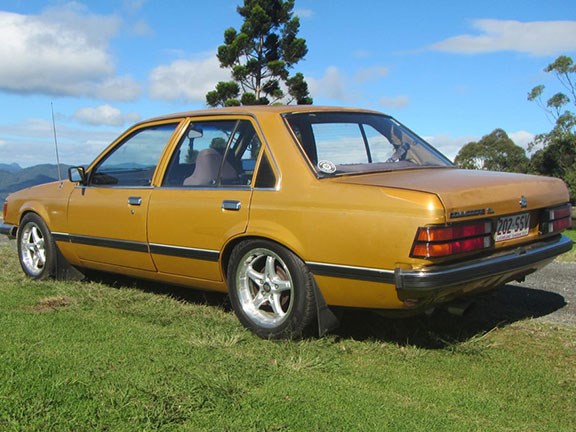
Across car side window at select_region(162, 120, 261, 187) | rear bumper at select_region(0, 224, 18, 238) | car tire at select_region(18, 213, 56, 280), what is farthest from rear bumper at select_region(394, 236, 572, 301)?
rear bumper at select_region(0, 224, 18, 238)

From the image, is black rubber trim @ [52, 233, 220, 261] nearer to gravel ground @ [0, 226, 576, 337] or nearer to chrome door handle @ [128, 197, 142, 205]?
chrome door handle @ [128, 197, 142, 205]

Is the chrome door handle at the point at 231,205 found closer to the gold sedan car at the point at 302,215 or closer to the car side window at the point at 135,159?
the gold sedan car at the point at 302,215

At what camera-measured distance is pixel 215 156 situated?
473 centimetres

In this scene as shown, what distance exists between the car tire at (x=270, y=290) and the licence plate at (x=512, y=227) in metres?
1.18

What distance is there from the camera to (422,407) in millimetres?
3000

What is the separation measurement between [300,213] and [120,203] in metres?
1.91

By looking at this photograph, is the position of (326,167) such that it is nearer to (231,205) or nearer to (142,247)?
(231,205)

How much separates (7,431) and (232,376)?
3.66ft

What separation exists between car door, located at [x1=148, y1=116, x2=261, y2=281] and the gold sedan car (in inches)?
0.4

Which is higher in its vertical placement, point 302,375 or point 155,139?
point 155,139

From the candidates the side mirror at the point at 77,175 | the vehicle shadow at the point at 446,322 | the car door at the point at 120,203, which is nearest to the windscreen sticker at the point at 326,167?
the vehicle shadow at the point at 446,322

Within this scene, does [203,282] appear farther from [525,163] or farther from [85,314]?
[525,163]

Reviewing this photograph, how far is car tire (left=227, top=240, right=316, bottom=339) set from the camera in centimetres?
392

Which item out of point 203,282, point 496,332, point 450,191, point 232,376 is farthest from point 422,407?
point 203,282
